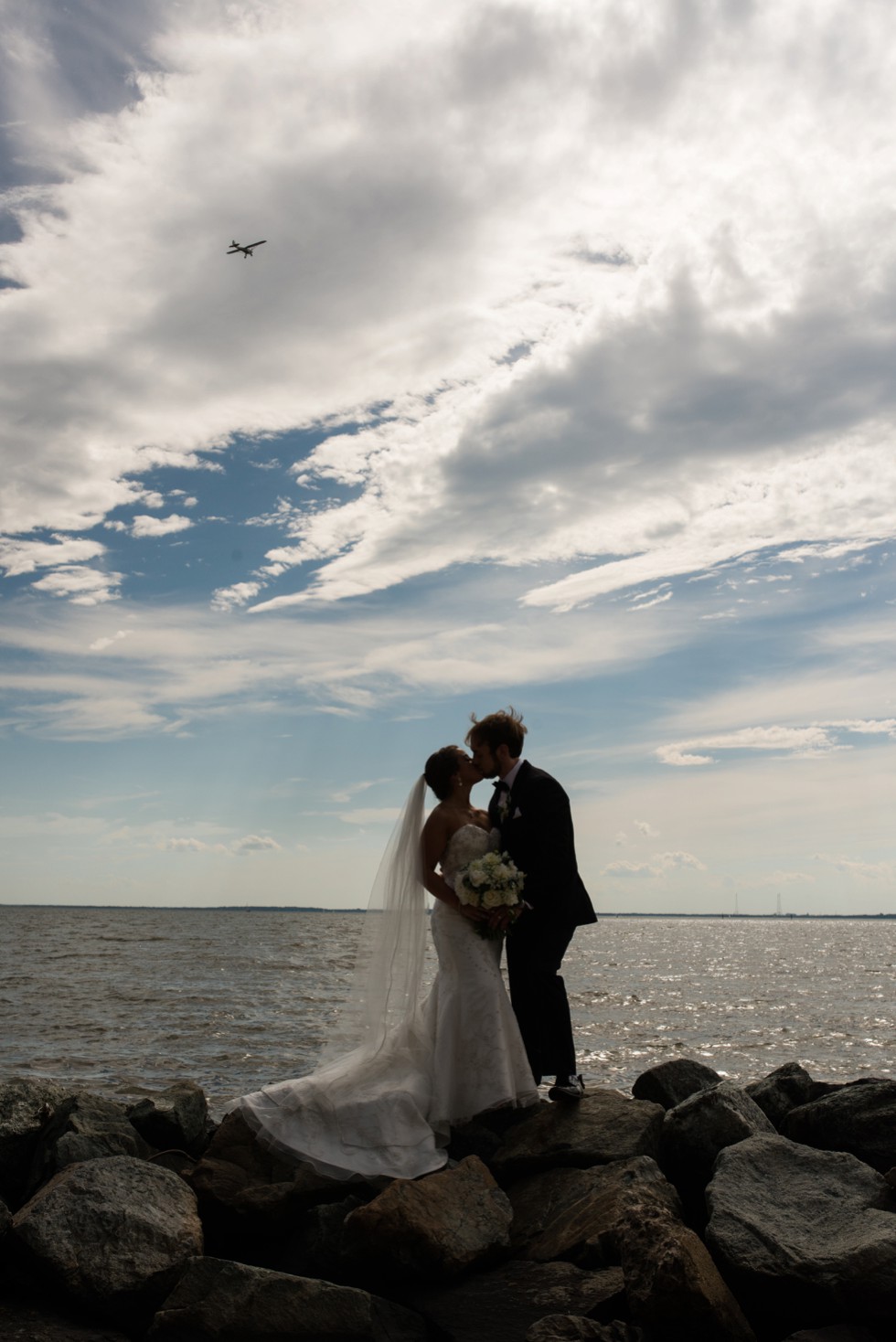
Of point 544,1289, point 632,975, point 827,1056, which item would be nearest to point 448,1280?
point 544,1289

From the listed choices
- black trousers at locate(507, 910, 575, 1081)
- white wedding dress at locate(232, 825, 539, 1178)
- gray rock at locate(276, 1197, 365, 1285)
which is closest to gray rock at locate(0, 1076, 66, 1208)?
white wedding dress at locate(232, 825, 539, 1178)

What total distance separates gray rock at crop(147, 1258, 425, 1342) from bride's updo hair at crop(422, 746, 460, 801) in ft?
12.4

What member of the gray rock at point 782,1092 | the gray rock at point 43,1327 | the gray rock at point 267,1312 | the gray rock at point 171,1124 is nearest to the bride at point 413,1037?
the gray rock at point 171,1124

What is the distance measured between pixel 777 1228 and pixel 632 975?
160 ft

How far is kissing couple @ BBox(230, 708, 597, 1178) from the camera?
7.65m

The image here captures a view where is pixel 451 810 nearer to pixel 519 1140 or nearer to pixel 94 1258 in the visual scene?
pixel 519 1140

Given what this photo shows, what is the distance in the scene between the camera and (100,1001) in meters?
27.9

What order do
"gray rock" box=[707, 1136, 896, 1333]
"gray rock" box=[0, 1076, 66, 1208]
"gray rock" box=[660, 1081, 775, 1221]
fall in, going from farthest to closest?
"gray rock" box=[0, 1076, 66, 1208] < "gray rock" box=[660, 1081, 775, 1221] < "gray rock" box=[707, 1136, 896, 1333]

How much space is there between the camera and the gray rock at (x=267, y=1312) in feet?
17.5

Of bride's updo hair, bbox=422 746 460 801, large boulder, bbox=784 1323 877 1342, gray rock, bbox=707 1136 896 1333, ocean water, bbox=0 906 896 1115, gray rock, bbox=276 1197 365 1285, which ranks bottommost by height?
ocean water, bbox=0 906 896 1115

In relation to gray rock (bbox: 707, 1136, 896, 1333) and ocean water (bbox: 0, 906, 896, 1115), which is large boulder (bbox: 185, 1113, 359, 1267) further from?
ocean water (bbox: 0, 906, 896, 1115)

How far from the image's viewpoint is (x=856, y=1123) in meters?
7.43

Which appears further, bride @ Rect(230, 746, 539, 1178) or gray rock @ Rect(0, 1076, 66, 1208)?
gray rock @ Rect(0, 1076, 66, 1208)

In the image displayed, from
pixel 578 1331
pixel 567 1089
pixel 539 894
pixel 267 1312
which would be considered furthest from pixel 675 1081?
pixel 267 1312
